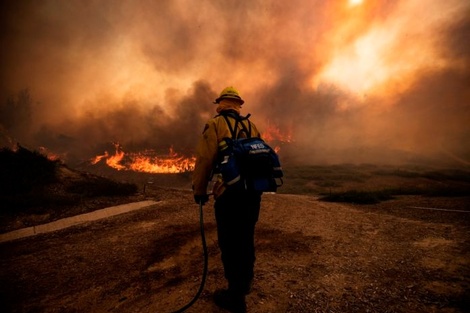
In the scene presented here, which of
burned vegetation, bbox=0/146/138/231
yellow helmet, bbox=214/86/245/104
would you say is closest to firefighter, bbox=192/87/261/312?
yellow helmet, bbox=214/86/245/104

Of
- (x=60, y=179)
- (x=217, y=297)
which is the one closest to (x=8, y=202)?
(x=60, y=179)

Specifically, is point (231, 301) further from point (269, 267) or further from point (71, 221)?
point (71, 221)

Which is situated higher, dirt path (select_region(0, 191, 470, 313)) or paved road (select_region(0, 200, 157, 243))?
paved road (select_region(0, 200, 157, 243))

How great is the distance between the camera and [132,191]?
1277 cm

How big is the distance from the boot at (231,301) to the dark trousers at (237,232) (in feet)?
0.26

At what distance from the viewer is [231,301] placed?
324cm

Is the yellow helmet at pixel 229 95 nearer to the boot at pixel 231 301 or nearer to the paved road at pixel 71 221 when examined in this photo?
the boot at pixel 231 301

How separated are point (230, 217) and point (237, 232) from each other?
0.23 metres

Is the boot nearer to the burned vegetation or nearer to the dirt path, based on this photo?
the dirt path

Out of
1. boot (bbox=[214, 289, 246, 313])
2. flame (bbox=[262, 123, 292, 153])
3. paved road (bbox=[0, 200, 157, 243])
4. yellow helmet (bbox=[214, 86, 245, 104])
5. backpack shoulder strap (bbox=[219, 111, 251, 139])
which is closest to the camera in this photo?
boot (bbox=[214, 289, 246, 313])

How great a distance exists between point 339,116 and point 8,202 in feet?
332

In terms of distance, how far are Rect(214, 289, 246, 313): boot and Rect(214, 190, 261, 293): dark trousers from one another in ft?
0.26

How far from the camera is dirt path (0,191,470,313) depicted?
3455 mm

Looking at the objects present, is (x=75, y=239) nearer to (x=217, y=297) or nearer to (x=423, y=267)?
(x=217, y=297)
